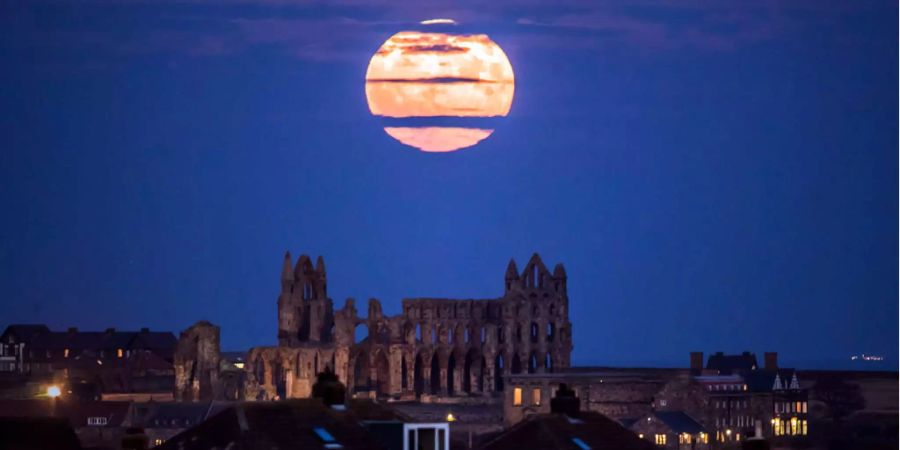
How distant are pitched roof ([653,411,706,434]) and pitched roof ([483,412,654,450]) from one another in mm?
81399

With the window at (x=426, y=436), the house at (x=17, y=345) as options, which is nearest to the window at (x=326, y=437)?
the window at (x=426, y=436)

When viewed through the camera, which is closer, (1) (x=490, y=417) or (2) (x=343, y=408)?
(2) (x=343, y=408)

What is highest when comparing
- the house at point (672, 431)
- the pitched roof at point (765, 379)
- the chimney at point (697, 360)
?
the chimney at point (697, 360)

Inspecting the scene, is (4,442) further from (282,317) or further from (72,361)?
(72,361)

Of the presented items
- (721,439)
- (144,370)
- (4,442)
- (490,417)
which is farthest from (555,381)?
(4,442)

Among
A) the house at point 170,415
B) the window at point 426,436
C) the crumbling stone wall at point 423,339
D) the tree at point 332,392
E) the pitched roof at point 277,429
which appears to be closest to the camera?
the pitched roof at point 277,429

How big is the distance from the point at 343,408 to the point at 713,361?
466ft

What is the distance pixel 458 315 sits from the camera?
566 feet

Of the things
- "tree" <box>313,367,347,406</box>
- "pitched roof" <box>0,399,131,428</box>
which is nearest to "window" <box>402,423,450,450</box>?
"tree" <box>313,367,347,406</box>

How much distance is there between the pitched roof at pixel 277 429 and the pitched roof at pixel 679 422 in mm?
86626

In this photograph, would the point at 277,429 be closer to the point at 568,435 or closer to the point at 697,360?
the point at 568,435

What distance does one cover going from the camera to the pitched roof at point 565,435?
47.9 m

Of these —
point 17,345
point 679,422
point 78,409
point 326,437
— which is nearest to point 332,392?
point 326,437

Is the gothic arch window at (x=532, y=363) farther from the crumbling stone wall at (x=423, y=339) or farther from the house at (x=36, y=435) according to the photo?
the house at (x=36, y=435)
